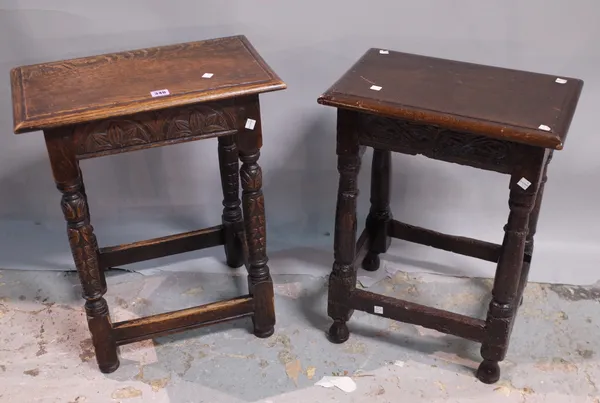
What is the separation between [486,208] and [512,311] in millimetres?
796

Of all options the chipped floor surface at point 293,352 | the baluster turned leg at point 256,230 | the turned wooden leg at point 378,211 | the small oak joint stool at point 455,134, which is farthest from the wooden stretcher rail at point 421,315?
the turned wooden leg at point 378,211

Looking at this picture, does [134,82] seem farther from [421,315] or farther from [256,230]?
[421,315]

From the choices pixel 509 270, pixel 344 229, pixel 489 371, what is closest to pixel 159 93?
pixel 344 229

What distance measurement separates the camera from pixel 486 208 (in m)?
2.70

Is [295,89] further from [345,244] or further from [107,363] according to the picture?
[107,363]

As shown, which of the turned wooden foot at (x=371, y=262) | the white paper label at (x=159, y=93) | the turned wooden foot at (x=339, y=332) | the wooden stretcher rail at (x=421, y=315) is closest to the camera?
the white paper label at (x=159, y=93)

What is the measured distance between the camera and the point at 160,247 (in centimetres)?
241

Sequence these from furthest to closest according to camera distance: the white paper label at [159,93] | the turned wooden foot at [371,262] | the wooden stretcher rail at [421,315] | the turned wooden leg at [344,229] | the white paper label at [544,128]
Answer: the turned wooden foot at [371,262], the wooden stretcher rail at [421,315], the turned wooden leg at [344,229], the white paper label at [159,93], the white paper label at [544,128]

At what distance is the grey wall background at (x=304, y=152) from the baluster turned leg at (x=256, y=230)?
0.40m

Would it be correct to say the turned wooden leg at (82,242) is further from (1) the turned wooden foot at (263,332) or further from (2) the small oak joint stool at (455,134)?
(2) the small oak joint stool at (455,134)

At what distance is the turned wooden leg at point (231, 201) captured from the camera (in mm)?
2330

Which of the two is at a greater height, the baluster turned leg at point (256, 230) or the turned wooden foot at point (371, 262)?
the baluster turned leg at point (256, 230)

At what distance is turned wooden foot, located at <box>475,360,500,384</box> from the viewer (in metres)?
2.06

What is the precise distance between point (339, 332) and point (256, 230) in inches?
17.7
